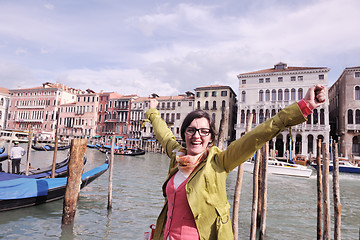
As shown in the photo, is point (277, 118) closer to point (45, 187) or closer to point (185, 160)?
point (185, 160)

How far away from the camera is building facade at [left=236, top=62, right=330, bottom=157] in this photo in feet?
90.7

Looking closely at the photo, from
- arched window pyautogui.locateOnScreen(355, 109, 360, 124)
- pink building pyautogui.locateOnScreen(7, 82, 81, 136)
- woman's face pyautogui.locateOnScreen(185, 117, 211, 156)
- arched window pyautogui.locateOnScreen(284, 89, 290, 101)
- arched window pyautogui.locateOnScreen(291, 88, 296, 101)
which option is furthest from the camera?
pink building pyautogui.locateOnScreen(7, 82, 81, 136)

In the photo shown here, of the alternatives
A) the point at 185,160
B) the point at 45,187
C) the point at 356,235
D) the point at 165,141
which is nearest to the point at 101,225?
the point at 45,187

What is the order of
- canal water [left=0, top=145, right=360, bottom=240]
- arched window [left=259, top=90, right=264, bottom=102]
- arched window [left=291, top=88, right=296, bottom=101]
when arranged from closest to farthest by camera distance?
canal water [left=0, top=145, right=360, bottom=240], arched window [left=291, top=88, right=296, bottom=101], arched window [left=259, top=90, right=264, bottom=102]

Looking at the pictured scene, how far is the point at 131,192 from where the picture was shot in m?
9.41

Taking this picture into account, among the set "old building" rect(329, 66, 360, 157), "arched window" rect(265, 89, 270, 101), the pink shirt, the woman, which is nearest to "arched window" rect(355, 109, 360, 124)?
"old building" rect(329, 66, 360, 157)

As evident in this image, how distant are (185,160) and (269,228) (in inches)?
230

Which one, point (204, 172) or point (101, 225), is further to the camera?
point (101, 225)

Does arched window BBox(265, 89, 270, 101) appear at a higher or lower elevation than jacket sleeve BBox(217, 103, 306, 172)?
higher

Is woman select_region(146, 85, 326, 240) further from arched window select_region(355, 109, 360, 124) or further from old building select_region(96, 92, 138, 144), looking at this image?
old building select_region(96, 92, 138, 144)

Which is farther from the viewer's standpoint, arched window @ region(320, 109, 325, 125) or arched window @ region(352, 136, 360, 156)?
arched window @ region(320, 109, 325, 125)

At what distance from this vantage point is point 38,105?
161 feet

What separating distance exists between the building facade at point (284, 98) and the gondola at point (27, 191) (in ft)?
79.2

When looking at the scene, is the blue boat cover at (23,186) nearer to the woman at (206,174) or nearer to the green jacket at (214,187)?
the woman at (206,174)
